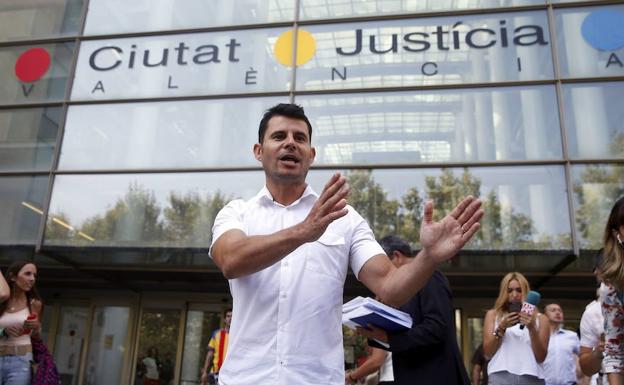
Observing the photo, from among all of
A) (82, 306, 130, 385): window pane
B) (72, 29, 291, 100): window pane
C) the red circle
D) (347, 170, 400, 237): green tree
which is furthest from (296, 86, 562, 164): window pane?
(82, 306, 130, 385): window pane

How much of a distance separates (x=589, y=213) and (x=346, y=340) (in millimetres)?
5223

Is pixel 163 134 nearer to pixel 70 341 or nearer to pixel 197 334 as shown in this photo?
pixel 197 334

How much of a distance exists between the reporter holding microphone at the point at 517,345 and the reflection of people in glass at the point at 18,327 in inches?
157

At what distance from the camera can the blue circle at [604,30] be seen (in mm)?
9312

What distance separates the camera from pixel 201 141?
9977mm

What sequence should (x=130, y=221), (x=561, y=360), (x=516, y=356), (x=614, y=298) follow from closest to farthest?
1. (x=614, y=298)
2. (x=516, y=356)
3. (x=561, y=360)
4. (x=130, y=221)

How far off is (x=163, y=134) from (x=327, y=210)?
8915 mm

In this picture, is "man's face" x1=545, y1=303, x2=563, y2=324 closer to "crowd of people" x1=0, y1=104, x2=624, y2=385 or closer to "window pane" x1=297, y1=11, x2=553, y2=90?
"crowd of people" x1=0, y1=104, x2=624, y2=385

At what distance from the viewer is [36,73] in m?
11.1

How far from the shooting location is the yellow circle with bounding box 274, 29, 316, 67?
10.2 m

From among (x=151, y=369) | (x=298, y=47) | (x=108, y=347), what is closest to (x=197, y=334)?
(x=151, y=369)

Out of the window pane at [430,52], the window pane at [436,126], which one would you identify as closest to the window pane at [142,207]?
the window pane at [436,126]

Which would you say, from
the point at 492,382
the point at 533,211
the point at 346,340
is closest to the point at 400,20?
the point at 533,211

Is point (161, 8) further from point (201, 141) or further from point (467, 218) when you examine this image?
point (467, 218)
